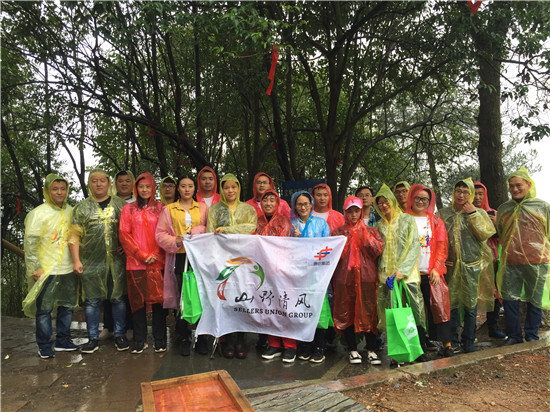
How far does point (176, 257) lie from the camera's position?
416 centimetres

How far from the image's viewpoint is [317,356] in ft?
12.8

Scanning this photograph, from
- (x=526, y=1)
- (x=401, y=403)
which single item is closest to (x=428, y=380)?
(x=401, y=403)

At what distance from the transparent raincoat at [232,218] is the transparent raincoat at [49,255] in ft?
4.94

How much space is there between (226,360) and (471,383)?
2.17 m

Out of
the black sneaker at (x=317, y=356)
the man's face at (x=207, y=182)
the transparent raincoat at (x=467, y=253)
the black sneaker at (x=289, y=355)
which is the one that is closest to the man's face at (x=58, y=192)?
the man's face at (x=207, y=182)

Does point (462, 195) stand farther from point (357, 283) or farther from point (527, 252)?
point (357, 283)

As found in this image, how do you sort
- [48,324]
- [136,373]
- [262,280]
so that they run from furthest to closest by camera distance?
[48,324]
[262,280]
[136,373]

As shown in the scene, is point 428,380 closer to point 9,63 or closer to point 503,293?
point 503,293

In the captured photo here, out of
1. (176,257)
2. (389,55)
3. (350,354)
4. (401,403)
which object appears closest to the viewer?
(401,403)

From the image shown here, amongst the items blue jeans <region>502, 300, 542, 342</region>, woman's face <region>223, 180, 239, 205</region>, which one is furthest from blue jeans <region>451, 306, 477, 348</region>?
woman's face <region>223, 180, 239, 205</region>

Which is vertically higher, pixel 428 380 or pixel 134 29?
pixel 134 29

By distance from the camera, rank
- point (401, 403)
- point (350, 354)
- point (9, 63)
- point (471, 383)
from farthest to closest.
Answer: point (9, 63)
point (350, 354)
point (471, 383)
point (401, 403)

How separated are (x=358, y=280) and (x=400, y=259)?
1.43ft

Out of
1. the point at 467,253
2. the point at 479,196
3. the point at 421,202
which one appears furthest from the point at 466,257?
the point at 479,196
